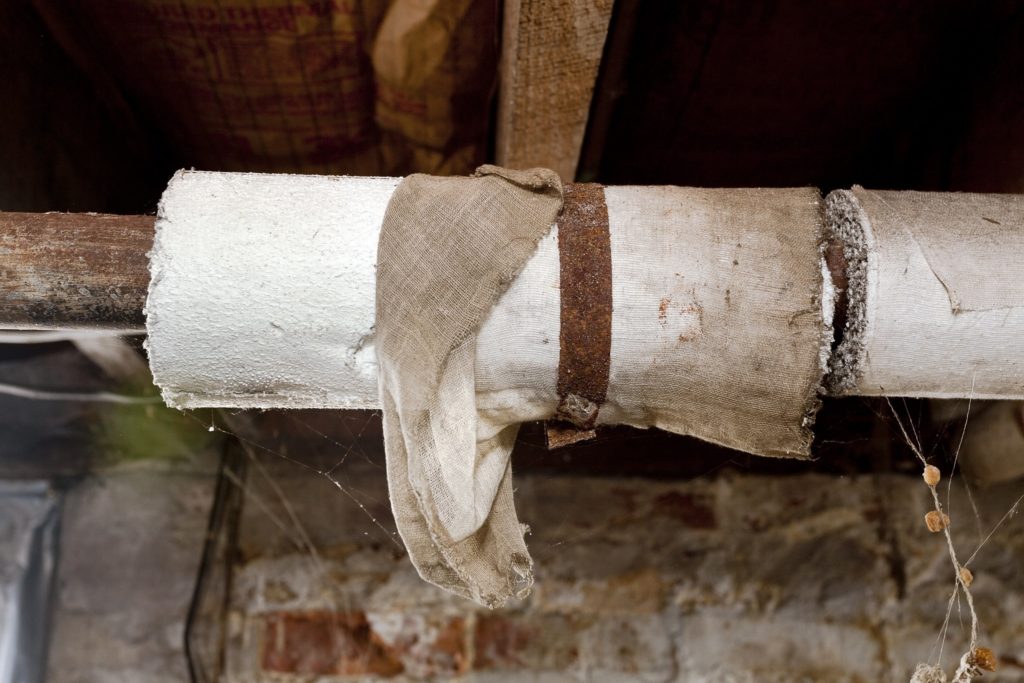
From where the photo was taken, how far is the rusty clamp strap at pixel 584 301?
73cm

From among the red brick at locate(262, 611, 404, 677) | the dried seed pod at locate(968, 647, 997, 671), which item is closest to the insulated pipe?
the dried seed pod at locate(968, 647, 997, 671)

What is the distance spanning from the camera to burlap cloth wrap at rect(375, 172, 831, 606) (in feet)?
2.37

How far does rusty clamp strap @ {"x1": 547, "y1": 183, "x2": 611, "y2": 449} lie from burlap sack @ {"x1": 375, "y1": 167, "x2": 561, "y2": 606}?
30mm

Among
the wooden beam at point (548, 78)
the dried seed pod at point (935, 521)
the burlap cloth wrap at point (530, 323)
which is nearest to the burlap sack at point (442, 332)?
the burlap cloth wrap at point (530, 323)

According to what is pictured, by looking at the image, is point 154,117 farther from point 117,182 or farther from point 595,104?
point 595,104

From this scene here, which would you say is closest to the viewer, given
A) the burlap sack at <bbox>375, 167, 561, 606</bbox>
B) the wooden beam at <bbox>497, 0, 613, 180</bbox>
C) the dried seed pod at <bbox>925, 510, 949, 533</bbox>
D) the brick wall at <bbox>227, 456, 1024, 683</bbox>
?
the burlap sack at <bbox>375, 167, 561, 606</bbox>

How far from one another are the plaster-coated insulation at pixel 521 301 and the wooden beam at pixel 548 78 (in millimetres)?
448

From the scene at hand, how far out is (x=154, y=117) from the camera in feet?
4.74

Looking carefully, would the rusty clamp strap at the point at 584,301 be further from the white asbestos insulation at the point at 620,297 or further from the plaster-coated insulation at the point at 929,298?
the plaster-coated insulation at the point at 929,298

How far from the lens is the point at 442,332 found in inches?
28.2

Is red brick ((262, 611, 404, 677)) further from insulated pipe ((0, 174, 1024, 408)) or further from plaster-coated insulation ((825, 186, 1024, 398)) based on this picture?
plaster-coated insulation ((825, 186, 1024, 398))

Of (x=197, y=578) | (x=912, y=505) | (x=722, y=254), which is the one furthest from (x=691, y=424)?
(x=197, y=578)

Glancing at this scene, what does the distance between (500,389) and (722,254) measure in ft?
0.98

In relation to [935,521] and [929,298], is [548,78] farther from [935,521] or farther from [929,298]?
[935,521]
